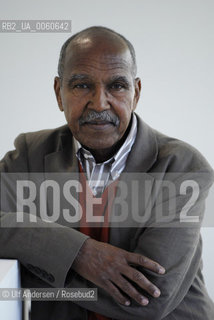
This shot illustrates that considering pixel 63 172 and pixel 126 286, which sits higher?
pixel 63 172

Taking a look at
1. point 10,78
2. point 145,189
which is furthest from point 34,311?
point 10,78

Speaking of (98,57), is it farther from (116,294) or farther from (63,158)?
(116,294)

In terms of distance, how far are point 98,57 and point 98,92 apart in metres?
0.09

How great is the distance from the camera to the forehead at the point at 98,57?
1057mm

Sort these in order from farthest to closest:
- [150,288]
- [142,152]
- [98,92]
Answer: [142,152] < [98,92] < [150,288]

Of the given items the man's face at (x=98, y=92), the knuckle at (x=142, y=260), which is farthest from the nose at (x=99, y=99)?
the knuckle at (x=142, y=260)

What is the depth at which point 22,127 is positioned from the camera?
2.03 metres

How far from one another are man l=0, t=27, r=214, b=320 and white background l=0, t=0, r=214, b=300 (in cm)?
79

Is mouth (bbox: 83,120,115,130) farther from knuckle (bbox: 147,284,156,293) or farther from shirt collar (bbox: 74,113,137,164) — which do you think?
knuckle (bbox: 147,284,156,293)

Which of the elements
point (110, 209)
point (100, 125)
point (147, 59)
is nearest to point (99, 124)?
point (100, 125)

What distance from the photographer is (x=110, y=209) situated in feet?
3.61

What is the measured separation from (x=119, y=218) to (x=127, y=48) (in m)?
0.45

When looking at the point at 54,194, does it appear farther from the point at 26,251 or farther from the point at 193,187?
the point at 193,187

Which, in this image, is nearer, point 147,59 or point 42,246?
point 42,246
